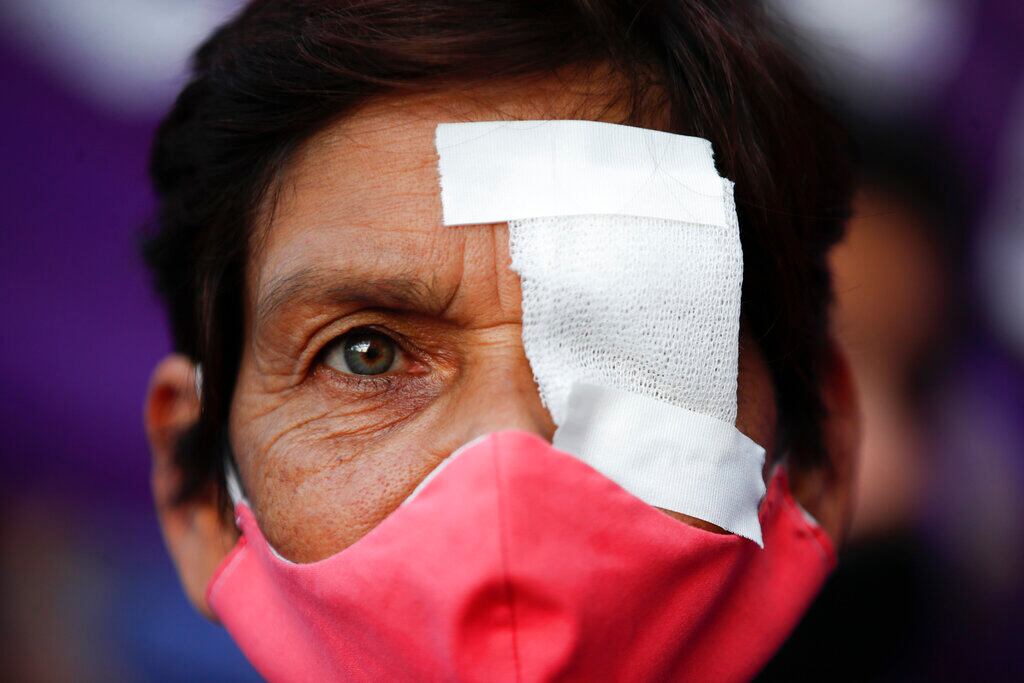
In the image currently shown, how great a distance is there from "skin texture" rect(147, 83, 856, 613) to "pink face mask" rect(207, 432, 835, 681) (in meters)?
0.07

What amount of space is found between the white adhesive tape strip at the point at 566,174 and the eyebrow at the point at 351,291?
12cm

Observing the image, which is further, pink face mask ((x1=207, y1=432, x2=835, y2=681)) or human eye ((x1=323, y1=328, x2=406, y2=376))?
human eye ((x1=323, y1=328, x2=406, y2=376))

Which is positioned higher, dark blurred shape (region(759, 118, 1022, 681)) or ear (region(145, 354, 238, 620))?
ear (region(145, 354, 238, 620))

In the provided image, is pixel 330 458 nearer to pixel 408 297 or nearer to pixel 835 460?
pixel 408 297

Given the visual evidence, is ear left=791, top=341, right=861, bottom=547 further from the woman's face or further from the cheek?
the cheek

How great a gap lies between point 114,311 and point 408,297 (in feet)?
6.58

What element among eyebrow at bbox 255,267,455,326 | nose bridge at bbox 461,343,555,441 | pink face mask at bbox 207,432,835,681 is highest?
eyebrow at bbox 255,267,455,326

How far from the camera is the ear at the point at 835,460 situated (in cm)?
193

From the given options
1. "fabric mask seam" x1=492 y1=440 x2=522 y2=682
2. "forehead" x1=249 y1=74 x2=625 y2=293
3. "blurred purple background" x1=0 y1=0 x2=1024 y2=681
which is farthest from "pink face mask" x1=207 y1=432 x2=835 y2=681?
"blurred purple background" x1=0 y1=0 x2=1024 y2=681

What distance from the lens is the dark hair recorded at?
1.58 metres

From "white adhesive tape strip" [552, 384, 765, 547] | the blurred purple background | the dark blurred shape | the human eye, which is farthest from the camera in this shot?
the dark blurred shape

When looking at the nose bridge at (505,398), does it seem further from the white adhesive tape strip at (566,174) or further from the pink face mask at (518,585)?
the white adhesive tape strip at (566,174)

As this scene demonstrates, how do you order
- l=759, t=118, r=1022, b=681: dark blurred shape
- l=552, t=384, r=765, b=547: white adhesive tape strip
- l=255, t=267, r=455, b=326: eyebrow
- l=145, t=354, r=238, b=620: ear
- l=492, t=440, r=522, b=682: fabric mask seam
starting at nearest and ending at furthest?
1. l=492, t=440, r=522, b=682: fabric mask seam
2. l=552, t=384, r=765, b=547: white adhesive tape strip
3. l=255, t=267, r=455, b=326: eyebrow
4. l=145, t=354, r=238, b=620: ear
5. l=759, t=118, r=1022, b=681: dark blurred shape

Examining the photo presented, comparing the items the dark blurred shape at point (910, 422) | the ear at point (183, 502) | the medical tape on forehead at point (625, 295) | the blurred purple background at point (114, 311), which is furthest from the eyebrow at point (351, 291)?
the dark blurred shape at point (910, 422)
